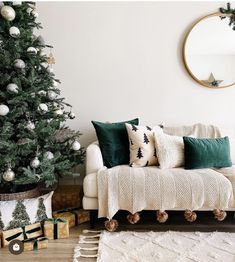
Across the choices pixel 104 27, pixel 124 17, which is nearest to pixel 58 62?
pixel 104 27

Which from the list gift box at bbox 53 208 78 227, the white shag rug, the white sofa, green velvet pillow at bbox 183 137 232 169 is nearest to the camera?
the white shag rug

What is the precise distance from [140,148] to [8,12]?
1478mm

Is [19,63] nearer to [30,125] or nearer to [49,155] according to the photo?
[30,125]

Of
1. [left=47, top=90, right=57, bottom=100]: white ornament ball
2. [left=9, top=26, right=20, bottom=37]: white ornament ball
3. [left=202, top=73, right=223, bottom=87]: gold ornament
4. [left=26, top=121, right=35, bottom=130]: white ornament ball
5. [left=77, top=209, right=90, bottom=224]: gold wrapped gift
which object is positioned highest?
[left=9, top=26, right=20, bottom=37]: white ornament ball

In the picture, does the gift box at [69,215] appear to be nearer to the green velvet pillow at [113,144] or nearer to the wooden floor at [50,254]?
the wooden floor at [50,254]

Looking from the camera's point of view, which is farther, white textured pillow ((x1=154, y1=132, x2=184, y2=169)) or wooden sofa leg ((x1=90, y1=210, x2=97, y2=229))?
white textured pillow ((x1=154, y1=132, x2=184, y2=169))

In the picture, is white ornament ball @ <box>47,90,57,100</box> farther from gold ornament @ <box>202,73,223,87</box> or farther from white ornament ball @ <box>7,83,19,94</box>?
gold ornament @ <box>202,73,223,87</box>

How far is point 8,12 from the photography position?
1961 millimetres

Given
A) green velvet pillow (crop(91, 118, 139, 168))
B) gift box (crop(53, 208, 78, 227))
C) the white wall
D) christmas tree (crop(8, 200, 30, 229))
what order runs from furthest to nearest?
the white wall → green velvet pillow (crop(91, 118, 139, 168)) → gift box (crop(53, 208, 78, 227)) → christmas tree (crop(8, 200, 30, 229))

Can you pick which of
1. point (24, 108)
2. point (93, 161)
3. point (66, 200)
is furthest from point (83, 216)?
point (24, 108)

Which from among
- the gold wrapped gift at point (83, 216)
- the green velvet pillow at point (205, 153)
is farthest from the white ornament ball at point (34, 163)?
the green velvet pillow at point (205, 153)

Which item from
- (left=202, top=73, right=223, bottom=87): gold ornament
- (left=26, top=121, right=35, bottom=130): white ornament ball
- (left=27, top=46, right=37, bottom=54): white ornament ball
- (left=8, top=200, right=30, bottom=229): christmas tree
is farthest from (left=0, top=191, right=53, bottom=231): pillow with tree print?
(left=202, top=73, right=223, bottom=87): gold ornament

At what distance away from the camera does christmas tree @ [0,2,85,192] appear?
1.97 metres

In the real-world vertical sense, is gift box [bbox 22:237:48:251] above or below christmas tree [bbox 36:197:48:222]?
below
